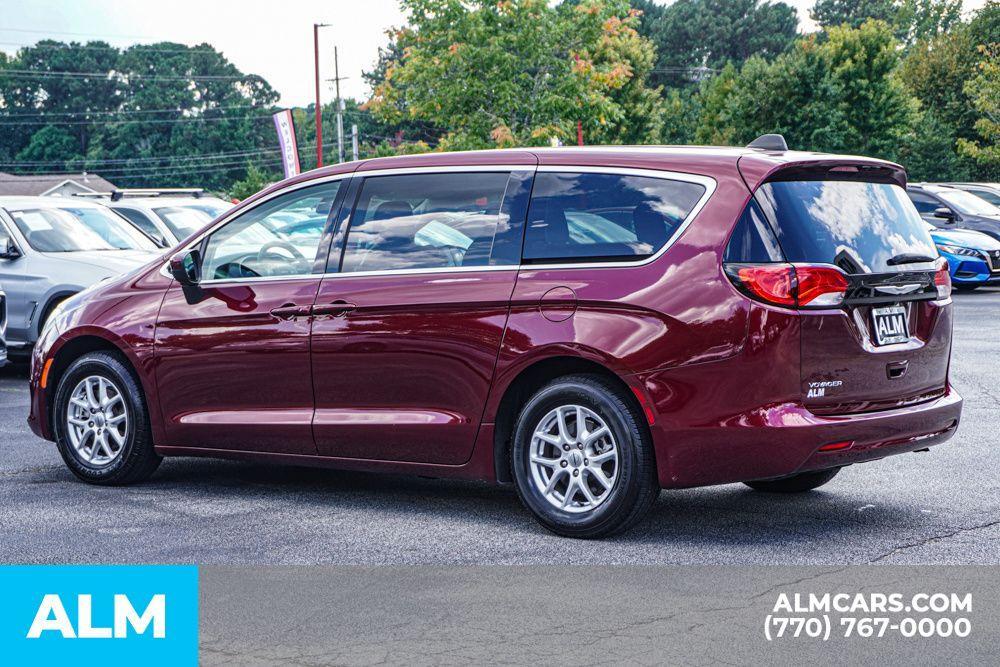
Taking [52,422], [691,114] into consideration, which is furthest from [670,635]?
[691,114]

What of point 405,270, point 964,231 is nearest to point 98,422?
point 405,270

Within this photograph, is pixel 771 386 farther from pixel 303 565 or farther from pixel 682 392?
pixel 303 565

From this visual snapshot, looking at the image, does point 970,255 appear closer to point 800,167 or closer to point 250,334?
point 800,167

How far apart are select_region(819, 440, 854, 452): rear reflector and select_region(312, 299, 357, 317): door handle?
236cm

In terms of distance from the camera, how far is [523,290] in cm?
621

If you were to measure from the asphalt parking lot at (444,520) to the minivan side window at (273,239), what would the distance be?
1218 millimetres

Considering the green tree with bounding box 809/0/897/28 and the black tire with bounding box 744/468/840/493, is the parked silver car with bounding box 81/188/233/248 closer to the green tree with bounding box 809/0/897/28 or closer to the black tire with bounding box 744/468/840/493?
the black tire with bounding box 744/468/840/493

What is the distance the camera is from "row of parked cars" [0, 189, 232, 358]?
13242 mm

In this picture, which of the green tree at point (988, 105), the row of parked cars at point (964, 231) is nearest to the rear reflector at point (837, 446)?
the row of parked cars at point (964, 231)

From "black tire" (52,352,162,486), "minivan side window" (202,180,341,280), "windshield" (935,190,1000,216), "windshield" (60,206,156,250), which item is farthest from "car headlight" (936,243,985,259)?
"black tire" (52,352,162,486)

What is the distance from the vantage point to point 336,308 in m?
6.75

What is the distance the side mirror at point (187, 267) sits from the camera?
7.27 meters

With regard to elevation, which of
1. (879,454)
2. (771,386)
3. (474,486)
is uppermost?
(771,386)

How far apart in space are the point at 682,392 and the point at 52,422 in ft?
12.8
